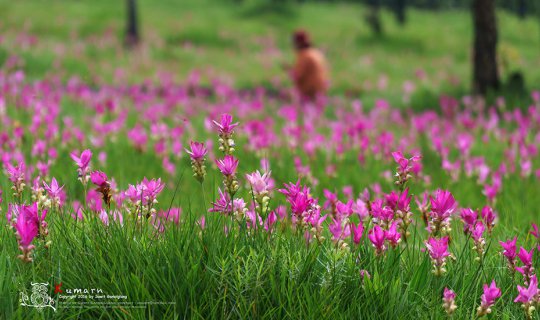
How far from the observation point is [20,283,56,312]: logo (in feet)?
6.81

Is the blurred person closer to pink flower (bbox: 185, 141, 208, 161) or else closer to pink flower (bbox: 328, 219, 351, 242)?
pink flower (bbox: 328, 219, 351, 242)

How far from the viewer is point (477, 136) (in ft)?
28.1

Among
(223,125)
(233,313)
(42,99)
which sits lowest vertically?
(42,99)

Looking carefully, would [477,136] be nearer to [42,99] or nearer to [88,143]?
[88,143]

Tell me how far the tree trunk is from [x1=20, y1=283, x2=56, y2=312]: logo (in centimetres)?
1098

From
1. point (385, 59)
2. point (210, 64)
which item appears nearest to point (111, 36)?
point (210, 64)

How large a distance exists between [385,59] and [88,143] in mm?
18211

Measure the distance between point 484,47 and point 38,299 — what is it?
443 inches

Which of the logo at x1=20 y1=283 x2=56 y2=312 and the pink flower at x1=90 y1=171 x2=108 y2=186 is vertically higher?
the pink flower at x1=90 y1=171 x2=108 y2=186

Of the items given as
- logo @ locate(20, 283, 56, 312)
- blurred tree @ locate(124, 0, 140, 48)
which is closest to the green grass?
blurred tree @ locate(124, 0, 140, 48)

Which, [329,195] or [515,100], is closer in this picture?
[329,195]

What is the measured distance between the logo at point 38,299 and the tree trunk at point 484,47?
10984 millimetres

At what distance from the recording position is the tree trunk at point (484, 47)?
11531mm

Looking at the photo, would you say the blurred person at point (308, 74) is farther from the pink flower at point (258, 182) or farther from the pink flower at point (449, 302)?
the pink flower at point (449, 302)
